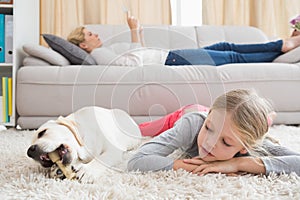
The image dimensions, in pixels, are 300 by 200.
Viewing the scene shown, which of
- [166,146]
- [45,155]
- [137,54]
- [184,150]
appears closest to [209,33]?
[137,54]

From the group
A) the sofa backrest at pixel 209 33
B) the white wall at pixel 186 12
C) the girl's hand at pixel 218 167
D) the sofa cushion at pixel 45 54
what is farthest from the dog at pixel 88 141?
the white wall at pixel 186 12

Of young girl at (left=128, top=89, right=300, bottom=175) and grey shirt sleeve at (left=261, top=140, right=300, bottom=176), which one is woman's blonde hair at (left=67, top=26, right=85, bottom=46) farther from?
grey shirt sleeve at (left=261, top=140, right=300, bottom=176)

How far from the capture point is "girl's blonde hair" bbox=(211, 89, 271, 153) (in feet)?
3.71

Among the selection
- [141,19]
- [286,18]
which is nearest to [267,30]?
[286,18]

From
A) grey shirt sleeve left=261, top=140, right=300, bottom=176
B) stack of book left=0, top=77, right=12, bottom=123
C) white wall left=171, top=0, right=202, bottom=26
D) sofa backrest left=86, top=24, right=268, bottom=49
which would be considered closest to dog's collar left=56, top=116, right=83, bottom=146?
grey shirt sleeve left=261, top=140, right=300, bottom=176

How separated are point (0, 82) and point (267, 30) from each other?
2.18m

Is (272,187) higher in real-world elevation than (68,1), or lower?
lower

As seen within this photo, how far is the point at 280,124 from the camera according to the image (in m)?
2.44

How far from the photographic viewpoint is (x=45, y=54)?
8.09ft

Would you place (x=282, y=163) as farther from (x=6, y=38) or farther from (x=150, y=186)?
(x=6, y=38)

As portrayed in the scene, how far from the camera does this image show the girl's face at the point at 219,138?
3.74 ft

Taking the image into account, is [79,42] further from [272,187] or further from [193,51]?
[272,187]

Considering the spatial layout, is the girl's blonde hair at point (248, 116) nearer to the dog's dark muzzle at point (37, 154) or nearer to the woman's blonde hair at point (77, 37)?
the dog's dark muzzle at point (37, 154)

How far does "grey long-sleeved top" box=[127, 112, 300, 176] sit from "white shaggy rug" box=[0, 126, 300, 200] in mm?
37
